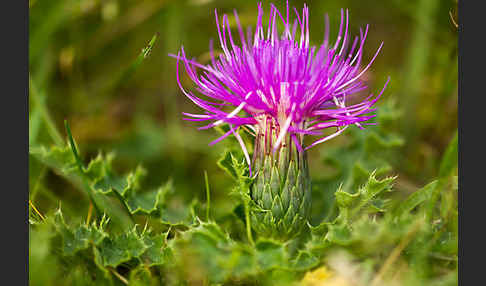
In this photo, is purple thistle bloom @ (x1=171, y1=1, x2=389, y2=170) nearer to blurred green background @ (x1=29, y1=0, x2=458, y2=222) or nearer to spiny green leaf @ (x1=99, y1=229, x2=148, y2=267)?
spiny green leaf @ (x1=99, y1=229, x2=148, y2=267)

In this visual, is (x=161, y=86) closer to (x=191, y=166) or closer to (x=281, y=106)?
(x=191, y=166)

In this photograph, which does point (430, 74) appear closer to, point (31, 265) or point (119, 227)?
point (119, 227)

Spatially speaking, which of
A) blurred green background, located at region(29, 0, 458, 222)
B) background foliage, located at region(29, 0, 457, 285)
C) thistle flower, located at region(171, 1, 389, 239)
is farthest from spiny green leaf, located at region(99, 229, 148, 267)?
blurred green background, located at region(29, 0, 458, 222)

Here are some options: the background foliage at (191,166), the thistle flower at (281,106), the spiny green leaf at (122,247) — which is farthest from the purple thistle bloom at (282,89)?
the spiny green leaf at (122,247)

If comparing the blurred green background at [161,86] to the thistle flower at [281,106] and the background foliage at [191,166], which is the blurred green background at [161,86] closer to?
the background foliage at [191,166]

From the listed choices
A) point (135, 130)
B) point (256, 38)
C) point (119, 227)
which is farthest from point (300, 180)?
point (135, 130)

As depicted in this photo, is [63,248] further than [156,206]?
No
